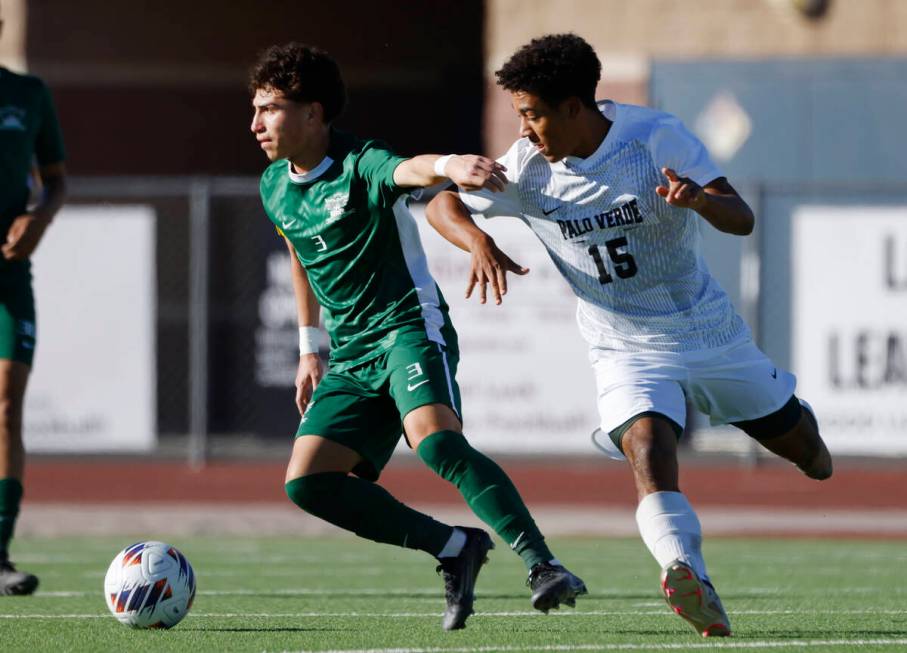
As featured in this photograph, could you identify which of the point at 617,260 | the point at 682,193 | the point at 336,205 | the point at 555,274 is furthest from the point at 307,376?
the point at 555,274

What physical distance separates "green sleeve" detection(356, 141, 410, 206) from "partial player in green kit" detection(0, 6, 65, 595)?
7.01 feet

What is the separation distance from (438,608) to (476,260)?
1.84 m

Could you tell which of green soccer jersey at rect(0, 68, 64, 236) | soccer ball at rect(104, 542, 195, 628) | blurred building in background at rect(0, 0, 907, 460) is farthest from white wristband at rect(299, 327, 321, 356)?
blurred building in background at rect(0, 0, 907, 460)

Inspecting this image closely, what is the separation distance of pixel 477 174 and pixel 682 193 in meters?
0.69

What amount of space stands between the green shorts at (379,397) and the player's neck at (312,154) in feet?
2.63

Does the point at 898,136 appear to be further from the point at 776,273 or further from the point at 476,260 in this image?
the point at 476,260

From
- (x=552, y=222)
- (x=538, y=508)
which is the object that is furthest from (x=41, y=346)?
(x=552, y=222)

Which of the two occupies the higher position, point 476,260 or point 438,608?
point 476,260

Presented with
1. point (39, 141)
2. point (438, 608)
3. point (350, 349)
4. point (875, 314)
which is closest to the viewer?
point (350, 349)

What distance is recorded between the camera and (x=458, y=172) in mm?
6117

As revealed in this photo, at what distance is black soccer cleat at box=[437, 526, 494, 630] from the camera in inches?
257

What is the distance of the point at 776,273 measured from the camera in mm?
15117

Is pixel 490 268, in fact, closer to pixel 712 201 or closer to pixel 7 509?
pixel 712 201

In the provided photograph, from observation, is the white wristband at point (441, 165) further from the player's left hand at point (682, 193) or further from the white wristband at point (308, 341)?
the white wristband at point (308, 341)
